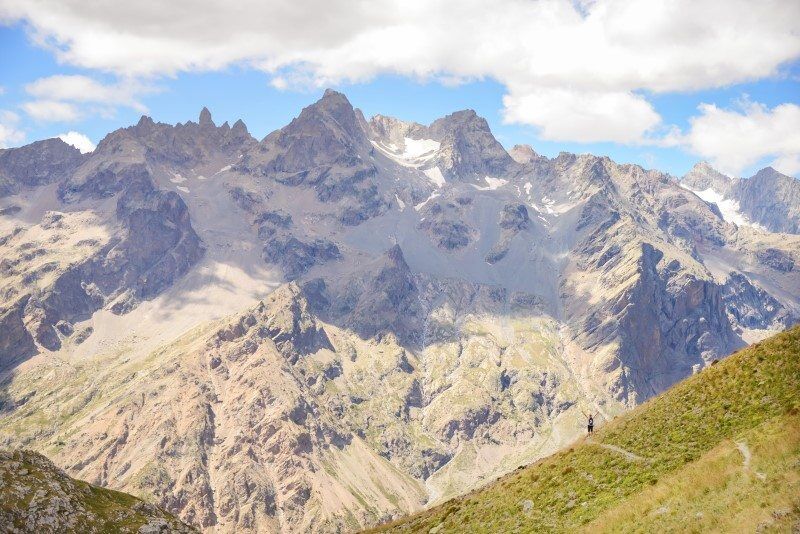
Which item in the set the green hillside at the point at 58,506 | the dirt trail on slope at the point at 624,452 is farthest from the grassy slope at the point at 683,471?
the green hillside at the point at 58,506

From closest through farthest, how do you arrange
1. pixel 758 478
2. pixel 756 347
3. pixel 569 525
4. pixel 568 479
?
pixel 758 478 → pixel 569 525 → pixel 568 479 → pixel 756 347

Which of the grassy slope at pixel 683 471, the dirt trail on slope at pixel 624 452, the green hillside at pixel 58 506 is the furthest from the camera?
the green hillside at pixel 58 506

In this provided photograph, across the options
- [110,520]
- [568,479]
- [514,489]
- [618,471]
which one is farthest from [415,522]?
[110,520]

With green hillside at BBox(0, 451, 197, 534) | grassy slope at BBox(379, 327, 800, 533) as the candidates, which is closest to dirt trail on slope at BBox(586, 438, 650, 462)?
grassy slope at BBox(379, 327, 800, 533)

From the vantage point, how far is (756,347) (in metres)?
65.6

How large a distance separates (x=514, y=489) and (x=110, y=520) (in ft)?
134

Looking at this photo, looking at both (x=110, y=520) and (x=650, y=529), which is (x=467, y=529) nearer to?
(x=650, y=529)

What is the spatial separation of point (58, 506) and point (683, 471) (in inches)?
2276

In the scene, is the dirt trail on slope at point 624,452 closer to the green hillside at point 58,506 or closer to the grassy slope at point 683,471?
the grassy slope at point 683,471

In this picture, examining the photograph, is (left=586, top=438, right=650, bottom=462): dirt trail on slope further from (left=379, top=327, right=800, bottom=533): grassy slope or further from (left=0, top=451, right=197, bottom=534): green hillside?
(left=0, top=451, right=197, bottom=534): green hillside

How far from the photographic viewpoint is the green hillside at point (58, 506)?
6938cm

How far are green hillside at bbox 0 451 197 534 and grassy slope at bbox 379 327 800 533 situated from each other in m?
25.7

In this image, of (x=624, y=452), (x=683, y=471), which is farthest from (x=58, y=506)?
(x=683, y=471)

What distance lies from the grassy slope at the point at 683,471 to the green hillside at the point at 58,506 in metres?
25.7
